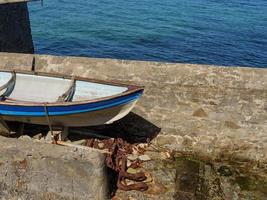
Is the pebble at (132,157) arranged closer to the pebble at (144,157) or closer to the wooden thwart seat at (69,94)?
the pebble at (144,157)

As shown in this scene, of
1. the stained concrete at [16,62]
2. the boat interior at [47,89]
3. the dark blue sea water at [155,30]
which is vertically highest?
the stained concrete at [16,62]

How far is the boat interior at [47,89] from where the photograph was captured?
7.18m

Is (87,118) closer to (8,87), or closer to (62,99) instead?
(62,99)

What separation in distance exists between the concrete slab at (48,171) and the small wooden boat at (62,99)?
181 cm

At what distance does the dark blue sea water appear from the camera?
92.8 feet

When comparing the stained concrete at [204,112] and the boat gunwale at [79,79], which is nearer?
Answer: the boat gunwale at [79,79]

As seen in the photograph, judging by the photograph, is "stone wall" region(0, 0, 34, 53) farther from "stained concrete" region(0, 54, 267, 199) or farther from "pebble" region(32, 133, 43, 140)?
"stained concrete" region(0, 54, 267, 199)

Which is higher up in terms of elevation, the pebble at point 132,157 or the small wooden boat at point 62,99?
the small wooden boat at point 62,99

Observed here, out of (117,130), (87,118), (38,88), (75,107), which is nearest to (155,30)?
(38,88)

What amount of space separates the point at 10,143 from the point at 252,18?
37282 millimetres

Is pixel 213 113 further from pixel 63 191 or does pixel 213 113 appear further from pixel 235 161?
pixel 63 191

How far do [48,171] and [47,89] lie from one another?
3102 millimetres

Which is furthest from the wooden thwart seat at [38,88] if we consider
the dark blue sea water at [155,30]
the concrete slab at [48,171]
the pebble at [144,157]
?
the dark blue sea water at [155,30]

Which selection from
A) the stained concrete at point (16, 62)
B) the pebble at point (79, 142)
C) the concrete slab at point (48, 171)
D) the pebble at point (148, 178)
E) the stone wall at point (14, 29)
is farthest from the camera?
Answer: the stone wall at point (14, 29)
